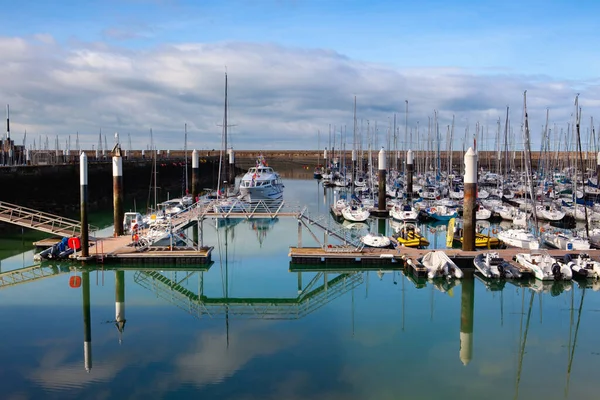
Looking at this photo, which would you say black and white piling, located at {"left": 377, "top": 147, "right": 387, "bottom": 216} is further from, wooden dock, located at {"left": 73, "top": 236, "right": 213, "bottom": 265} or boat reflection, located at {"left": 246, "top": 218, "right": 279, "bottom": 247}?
wooden dock, located at {"left": 73, "top": 236, "right": 213, "bottom": 265}

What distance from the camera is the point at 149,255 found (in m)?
33.5

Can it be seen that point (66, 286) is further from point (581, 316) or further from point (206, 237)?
point (581, 316)

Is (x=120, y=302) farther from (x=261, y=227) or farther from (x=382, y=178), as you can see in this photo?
(x=382, y=178)

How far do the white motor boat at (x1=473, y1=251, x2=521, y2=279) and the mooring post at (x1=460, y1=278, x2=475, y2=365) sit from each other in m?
0.90

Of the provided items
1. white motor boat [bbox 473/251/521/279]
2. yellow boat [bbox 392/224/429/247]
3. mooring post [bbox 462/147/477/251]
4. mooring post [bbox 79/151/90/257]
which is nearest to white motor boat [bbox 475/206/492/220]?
yellow boat [bbox 392/224/429/247]

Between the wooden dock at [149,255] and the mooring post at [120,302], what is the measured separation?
104cm

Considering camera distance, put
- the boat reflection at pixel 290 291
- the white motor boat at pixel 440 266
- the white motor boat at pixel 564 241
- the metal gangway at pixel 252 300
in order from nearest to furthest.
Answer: the boat reflection at pixel 290 291 < the metal gangway at pixel 252 300 < the white motor boat at pixel 440 266 < the white motor boat at pixel 564 241

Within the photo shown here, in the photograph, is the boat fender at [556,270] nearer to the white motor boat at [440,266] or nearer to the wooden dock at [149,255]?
the white motor boat at [440,266]

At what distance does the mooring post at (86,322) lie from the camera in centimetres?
2088

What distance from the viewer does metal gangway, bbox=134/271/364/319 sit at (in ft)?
88.7

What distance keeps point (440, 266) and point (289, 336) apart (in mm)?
11486

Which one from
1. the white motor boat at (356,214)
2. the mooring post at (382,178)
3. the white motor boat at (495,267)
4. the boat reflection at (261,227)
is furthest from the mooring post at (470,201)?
the mooring post at (382,178)

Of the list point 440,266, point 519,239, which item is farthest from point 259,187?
point 440,266

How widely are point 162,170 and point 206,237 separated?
61486mm
